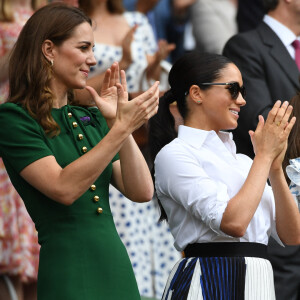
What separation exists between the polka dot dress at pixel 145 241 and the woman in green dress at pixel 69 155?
2.24 meters

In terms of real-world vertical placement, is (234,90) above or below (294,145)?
above

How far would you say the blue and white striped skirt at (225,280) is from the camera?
3.86 m

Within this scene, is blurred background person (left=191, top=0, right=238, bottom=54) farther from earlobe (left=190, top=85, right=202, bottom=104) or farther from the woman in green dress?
the woman in green dress

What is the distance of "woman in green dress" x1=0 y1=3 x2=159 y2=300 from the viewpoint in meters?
3.58

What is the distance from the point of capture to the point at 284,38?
19.7 feet

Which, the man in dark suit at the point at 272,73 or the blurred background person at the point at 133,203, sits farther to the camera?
the blurred background person at the point at 133,203

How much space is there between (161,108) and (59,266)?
1.26 m

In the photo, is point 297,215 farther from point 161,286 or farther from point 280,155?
point 161,286

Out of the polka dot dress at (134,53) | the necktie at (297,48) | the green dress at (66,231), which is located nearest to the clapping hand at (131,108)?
the green dress at (66,231)

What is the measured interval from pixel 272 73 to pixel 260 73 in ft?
0.25

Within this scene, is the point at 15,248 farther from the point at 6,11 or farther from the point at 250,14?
the point at 250,14

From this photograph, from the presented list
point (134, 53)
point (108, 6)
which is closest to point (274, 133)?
point (134, 53)

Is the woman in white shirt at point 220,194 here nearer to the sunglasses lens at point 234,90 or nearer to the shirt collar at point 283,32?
the sunglasses lens at point 234,90

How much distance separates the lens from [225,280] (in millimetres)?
3873
